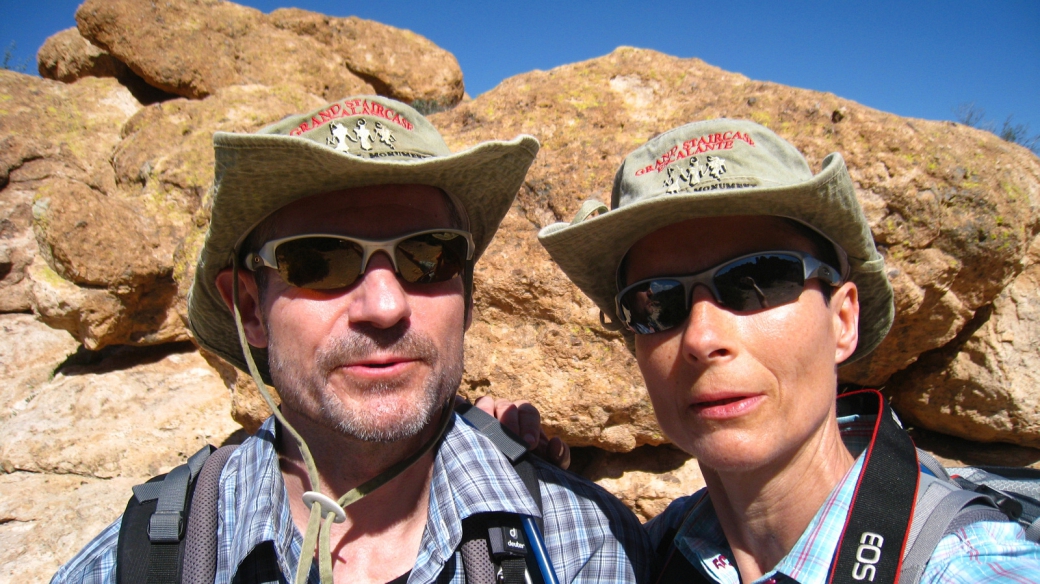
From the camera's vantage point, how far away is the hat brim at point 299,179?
1573 mm

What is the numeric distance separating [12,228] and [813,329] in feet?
36.0

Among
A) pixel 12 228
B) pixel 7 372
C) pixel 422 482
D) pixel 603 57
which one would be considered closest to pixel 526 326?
pixel 422 482

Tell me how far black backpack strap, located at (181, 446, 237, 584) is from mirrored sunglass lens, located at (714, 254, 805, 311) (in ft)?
5.16

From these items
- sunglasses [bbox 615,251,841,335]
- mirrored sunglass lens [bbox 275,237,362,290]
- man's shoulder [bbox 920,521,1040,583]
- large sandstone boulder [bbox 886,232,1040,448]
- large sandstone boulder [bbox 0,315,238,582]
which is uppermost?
large sandstone boulder [bbox 886,232,1040,448]

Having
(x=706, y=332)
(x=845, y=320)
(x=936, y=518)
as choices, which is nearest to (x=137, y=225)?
(x=706, y=332)

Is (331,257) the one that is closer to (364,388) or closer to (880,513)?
(364,388)

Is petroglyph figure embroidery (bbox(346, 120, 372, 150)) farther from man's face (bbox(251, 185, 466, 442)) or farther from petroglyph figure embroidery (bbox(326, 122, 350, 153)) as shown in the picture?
man's face (bbox(251, 185, 466, 442))

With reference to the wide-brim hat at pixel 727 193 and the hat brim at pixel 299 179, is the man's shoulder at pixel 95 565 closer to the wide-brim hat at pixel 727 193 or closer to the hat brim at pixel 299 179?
the hat brim at pixel 299 179

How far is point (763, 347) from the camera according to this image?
1482 mm

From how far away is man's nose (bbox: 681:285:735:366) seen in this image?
4.87ft

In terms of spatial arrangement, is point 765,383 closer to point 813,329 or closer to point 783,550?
point 813,329

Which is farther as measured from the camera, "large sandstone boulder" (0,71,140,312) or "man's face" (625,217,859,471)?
"large sandstone boulder" (0,71,140,312)

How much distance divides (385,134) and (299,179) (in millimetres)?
291

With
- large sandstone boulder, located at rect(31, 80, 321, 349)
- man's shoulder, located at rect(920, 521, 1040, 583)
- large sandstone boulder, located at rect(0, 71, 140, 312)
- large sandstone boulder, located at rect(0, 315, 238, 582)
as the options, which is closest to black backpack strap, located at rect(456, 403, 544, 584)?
man's shoulder, located at rect(920, 521, 1040, 583)
